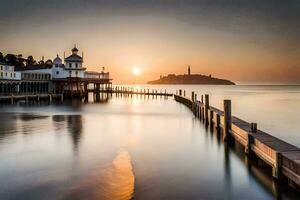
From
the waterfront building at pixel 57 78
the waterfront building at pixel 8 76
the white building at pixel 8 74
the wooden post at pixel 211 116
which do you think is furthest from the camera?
the waterfront building at pixel 57 78

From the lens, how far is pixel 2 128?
30562 millimetres

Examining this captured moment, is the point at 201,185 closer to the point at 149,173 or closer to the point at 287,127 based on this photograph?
the point at 149,173

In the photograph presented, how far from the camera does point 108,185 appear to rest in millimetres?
13477

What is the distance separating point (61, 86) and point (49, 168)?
69.8 m

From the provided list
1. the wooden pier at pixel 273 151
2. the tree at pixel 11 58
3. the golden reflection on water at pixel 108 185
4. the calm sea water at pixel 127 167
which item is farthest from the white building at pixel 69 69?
the golden reflection on water at pixel 108 185

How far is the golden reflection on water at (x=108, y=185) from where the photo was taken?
12266 mm

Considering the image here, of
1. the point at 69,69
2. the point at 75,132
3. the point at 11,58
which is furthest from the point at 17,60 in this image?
the point at 75,132

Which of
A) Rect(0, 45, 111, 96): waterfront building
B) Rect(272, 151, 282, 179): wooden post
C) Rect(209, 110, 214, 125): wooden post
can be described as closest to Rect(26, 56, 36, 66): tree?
Rect(0, 45, 111, 96): waterfront building

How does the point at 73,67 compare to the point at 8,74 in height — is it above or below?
above

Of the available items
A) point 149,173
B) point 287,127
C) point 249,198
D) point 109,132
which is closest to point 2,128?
point 109,132

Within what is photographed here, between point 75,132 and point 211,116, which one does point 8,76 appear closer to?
point 75,132

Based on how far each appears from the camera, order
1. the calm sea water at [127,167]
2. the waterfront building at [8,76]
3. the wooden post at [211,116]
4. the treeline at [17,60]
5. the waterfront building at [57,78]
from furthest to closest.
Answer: the treeline at [17,60] < the waterfront building at [57,78] < the waterfront building at [8,76] < the wooden post at [211,116] < the calm sea water at [127,167]

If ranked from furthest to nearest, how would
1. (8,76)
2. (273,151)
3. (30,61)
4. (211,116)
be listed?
(30,61) < (8,76) < (211,116) < (273,151)

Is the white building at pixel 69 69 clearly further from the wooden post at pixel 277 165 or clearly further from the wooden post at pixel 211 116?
the wooden post at pixel 277 165
